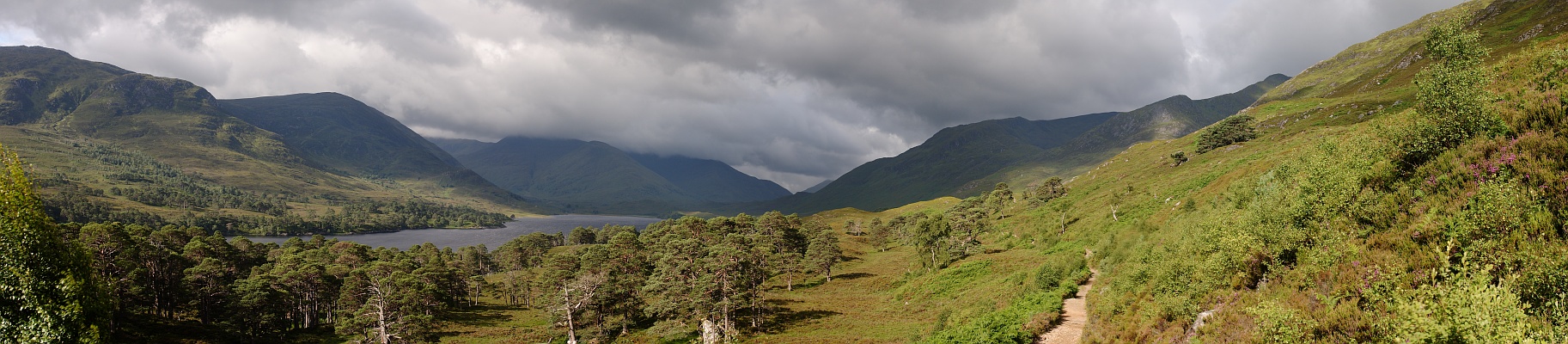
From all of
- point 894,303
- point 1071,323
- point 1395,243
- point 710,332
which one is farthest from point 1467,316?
point 894,303

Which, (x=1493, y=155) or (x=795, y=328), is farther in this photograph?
(x=795, y=328)

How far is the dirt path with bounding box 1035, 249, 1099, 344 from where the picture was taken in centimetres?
2646

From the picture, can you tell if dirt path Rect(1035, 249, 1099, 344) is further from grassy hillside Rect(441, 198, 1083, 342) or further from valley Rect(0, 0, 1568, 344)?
grassy hillside Rect(441, 198, 1083, 342)

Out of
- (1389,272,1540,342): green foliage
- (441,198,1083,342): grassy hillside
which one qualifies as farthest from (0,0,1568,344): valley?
(441,198,1083,342): grassy hillside

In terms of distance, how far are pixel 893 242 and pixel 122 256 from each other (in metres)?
130

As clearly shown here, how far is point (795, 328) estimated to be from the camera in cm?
5462

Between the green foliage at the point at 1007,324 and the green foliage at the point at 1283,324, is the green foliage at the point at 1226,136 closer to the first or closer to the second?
the green foliage at the point at 1007,324

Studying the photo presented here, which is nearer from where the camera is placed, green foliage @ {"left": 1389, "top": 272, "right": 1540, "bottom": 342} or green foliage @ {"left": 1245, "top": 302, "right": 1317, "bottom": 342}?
green foliage @ {"left": 1389, "top": 272, "right": 1540, "bottom": 342}

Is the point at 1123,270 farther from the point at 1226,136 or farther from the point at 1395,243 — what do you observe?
the point at 1226,136

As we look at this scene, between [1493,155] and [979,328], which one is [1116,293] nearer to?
[979,328]

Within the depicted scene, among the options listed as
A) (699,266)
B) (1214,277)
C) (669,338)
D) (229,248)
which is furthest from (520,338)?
(1214,277)

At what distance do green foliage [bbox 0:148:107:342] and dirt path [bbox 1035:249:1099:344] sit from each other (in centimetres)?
4024

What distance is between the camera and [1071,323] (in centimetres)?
2866

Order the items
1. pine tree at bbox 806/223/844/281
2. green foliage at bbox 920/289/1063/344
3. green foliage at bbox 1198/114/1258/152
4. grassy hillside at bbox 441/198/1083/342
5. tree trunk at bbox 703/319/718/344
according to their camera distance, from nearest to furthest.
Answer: green foliage at bbox 920/289/1063/344, grassy hillside at bbox 441/198/1083/342, tree trunk at bbox 703/319/718/344, pine tree at bbox 806/223/844/281, green foliage at bbox 1198/114/1258/152
